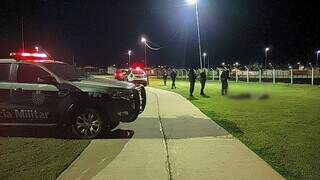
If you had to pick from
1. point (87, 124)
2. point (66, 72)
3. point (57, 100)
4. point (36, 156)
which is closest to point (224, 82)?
point (66, 72)

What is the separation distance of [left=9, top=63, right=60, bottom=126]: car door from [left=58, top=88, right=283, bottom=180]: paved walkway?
1361 millimetres

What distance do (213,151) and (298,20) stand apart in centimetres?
8119

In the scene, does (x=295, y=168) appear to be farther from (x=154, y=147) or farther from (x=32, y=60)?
(x=32, y=60)

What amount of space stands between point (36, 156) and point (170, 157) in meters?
2.57

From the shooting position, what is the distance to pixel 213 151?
969 centimetres

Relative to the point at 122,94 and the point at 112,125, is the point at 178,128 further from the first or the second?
the point at 122,94

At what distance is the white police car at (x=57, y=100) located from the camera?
456 inches

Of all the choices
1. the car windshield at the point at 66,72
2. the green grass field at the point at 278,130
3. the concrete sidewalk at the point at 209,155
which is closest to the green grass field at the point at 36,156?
the car windshield at the point at 66,72

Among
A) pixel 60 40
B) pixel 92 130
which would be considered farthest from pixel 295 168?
pixel 60 40

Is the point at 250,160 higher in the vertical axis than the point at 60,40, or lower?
lower

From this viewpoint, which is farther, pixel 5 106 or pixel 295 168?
pixel 5 106

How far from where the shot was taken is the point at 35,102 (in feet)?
38.1

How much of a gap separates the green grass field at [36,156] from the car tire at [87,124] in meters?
0.40

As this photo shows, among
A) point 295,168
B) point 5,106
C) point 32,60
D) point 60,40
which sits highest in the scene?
point 60,40
